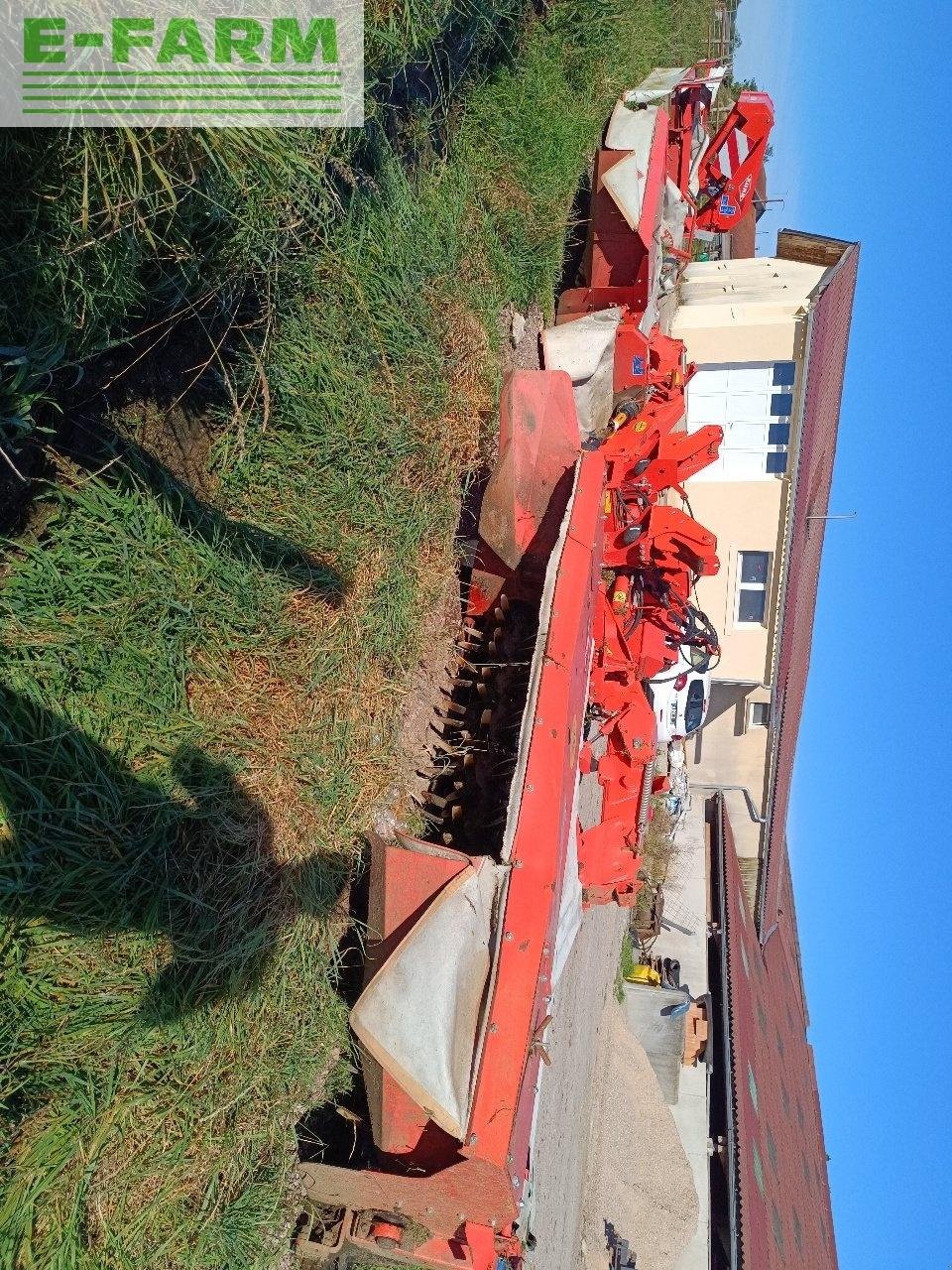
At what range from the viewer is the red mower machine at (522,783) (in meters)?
3.14

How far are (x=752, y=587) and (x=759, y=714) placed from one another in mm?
1538

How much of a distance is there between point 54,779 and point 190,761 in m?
0.48

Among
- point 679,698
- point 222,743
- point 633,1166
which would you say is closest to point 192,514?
point 222,743

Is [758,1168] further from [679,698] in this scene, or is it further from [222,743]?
[222,743]

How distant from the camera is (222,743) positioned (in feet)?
9.59

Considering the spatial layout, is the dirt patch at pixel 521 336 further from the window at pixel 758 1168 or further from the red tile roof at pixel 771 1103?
the window at pixel 758 1168

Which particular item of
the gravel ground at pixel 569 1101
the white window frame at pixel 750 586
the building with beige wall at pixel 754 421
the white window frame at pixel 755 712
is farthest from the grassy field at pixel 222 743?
the white window frame at pixel 755 712

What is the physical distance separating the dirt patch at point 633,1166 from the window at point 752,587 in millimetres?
4135

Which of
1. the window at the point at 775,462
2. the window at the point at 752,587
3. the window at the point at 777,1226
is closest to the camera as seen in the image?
the window at the point at 775,462

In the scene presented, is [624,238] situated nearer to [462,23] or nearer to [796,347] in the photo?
[462,23]

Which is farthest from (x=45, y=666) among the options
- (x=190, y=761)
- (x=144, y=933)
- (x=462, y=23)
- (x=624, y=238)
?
(x=624, y=238)

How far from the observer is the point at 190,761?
278 cm

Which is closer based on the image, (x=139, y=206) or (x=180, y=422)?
(x=139, y=206)

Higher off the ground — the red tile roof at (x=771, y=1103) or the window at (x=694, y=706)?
the window at (x=694, y=706)
